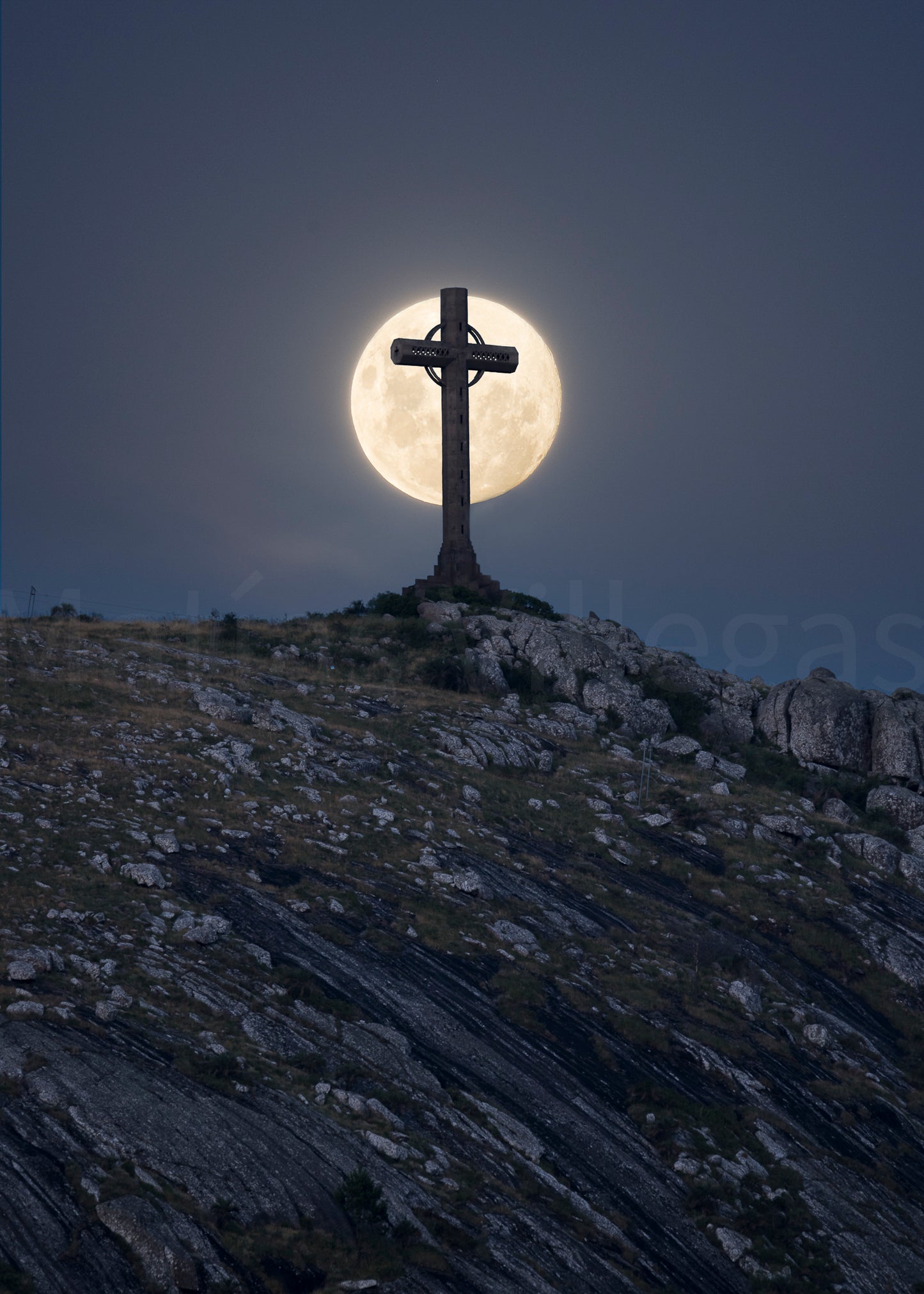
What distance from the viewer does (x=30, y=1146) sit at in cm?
1170

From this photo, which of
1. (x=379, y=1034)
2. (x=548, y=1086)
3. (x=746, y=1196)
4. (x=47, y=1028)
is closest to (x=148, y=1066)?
(x=47, y=1028)

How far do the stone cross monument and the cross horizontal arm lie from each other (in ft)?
0.10

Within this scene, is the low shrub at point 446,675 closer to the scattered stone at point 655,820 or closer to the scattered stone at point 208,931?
the scattered stone at point 655,820

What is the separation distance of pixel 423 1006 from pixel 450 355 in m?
35.9

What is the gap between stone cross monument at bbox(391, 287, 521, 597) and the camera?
47.2 metres

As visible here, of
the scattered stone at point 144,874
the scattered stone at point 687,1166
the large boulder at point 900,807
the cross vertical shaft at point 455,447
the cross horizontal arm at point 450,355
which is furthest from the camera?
the cross vertical shaft at point 455,447

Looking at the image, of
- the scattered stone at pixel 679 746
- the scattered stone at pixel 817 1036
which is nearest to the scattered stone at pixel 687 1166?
the scattered stone at pixel 817 1036

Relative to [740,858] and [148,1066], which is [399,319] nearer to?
[740,858]

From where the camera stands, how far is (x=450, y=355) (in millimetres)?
47250

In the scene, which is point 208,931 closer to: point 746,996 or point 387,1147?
point 387,1147

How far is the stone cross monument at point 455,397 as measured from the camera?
47.2 m

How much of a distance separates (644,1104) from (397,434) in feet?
124

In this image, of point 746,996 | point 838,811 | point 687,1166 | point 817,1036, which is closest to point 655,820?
point 746,996

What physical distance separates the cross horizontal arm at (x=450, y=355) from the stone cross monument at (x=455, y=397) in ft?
0.10
